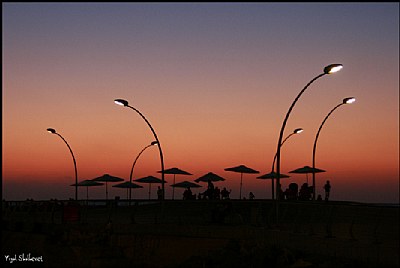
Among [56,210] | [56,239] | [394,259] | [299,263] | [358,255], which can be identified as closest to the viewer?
[394,259]

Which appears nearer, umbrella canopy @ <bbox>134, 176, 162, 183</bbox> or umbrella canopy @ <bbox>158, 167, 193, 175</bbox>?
umbrella canopy @ <bbox>158, 167, 193, 175</bbox>

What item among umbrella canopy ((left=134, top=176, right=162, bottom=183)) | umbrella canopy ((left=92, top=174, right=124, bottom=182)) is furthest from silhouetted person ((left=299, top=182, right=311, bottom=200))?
umbrella canopy ((left=92, top=174, right=124, bottom=182))

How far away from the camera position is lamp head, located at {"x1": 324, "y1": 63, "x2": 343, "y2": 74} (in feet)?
81.4

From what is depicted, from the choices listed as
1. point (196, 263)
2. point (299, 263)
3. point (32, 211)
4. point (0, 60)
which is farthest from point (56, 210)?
point (299, 263)

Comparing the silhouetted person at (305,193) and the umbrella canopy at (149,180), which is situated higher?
the umbrella canopy at (149,180)

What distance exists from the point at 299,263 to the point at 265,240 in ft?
16.9

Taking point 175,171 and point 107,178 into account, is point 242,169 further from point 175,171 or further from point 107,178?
point 107,178

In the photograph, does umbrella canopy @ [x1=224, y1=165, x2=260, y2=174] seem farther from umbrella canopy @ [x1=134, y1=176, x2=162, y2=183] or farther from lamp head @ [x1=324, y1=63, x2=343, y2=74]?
lamp head @ [x1=324, y1=63, x2=343, y2=74]

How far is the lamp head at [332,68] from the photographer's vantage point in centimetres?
2480

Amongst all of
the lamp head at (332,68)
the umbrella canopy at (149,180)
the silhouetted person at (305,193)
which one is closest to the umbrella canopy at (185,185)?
the umbrella canopy at (149,180)

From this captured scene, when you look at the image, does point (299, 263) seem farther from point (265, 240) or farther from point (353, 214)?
point (265, 240)

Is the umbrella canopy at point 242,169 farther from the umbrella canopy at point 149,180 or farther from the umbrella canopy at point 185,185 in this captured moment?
the umbrella canopy at point 149,180

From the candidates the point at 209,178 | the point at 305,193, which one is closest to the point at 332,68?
the point at 305,193

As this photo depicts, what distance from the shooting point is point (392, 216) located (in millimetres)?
19328
